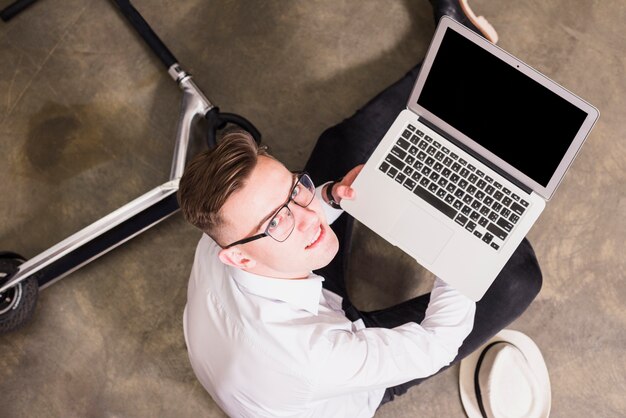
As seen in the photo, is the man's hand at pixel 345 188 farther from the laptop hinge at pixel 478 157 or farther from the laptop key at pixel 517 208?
the laptop key at pixel 517 208

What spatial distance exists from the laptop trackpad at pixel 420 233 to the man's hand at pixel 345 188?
17 centimetres

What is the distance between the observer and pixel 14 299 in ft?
6.47

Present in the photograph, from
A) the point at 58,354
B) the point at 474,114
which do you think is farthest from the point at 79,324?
the point at 474,114

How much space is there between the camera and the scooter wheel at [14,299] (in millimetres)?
1962

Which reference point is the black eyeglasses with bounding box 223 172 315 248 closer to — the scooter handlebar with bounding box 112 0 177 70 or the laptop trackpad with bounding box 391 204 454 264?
the laptop trackpad with bounding box 391 204 454 264

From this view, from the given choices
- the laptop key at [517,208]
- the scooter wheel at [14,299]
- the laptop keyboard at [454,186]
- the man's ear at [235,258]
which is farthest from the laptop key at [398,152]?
the scooter wheel at [14,299]

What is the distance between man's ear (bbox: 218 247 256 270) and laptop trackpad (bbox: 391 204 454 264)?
511 millimetres

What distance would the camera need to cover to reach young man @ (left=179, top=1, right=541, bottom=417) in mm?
1336

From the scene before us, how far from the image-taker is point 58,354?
2168 millimetres

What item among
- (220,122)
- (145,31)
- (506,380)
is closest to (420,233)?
(506,380)

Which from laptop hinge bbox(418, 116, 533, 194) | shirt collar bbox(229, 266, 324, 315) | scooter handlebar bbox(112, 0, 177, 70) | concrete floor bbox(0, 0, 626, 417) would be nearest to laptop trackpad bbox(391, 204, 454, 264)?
laptop hinge bbox(418, 116, 533, 194)

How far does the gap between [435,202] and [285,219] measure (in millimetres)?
494

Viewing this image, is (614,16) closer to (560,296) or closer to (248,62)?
(560,296)

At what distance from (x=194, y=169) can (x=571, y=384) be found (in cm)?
160
